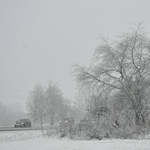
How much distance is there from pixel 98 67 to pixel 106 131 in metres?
5.38

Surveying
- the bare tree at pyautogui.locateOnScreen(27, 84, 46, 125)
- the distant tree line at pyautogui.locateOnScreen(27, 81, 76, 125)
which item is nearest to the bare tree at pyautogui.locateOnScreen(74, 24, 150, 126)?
the distant tree line at pyautogui.locateOnScreen(27, 81, 76, 125)

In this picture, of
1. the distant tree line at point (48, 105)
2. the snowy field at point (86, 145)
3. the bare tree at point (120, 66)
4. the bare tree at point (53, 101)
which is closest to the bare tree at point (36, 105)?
the distant tree line at point (48, 105)

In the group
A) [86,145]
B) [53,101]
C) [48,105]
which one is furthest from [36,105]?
[86,145]

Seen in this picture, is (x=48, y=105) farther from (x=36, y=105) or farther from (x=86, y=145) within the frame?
(x=86, y=145)

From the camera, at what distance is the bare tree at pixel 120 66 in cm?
1329

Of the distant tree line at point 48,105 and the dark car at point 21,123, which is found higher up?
the distant tree line at point 48,105

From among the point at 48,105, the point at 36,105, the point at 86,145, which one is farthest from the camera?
the point at 36,105

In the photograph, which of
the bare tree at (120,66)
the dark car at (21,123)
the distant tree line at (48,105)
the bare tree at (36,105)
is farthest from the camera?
the bare tree at (36,105)

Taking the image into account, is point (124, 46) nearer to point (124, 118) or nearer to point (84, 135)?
point (124, 118)

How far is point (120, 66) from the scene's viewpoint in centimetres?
1355

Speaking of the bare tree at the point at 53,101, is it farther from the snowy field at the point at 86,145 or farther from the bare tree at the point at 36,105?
the snowy field at the point at 86,145

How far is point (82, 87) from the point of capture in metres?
14.5

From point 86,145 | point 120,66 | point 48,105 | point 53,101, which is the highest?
point 120,66

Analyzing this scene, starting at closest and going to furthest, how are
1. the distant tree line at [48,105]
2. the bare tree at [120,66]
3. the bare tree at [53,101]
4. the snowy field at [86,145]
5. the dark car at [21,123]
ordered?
the snowy field at [86,145], the bare tree at [120,66], the dark car at [21,123], the bare tree at [53,101], the distant tree line at [48,105]
